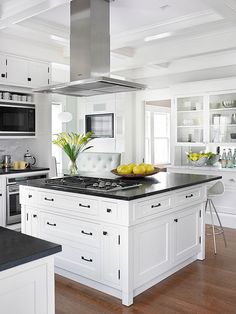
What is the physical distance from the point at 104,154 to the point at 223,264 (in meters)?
3.31

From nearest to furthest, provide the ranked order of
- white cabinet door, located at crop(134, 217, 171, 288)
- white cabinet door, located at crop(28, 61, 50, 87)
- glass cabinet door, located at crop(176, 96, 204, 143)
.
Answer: white cabinet door, located at crop(134, 217, 171, 288) < white cabinet door, located at crop(28, 61, 50, 87) < glass cabinet door, located at crop(176, 96, 204, 143)

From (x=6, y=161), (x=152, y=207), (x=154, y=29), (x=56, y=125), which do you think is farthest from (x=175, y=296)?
(x=56, y=125)

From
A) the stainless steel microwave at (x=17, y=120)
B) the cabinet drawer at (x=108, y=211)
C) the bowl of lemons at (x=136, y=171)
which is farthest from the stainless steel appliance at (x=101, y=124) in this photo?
the cabinet drawer at (x=108, y=211)

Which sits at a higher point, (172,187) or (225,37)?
(225,37)

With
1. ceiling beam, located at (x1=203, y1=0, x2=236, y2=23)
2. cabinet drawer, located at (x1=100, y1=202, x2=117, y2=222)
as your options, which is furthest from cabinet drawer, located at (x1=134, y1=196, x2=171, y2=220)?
ceiling beam, located at (x1=203, y1=0, x2=236, y2=23)

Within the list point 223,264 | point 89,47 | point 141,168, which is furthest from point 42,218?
point 223,264

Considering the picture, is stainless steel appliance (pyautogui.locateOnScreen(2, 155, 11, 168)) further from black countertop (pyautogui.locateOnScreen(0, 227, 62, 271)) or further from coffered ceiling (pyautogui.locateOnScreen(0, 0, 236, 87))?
black countertop (pyautogui.locateOnScreen(0, 227, 62, 271))

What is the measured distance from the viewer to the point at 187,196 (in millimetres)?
3381

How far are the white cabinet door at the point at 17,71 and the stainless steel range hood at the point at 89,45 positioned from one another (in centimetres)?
151

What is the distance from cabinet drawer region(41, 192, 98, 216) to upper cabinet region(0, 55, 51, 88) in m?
2.16

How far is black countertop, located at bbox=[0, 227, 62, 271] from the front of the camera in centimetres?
132

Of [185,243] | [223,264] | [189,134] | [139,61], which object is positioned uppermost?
[139,61]

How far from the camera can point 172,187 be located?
3018 mm

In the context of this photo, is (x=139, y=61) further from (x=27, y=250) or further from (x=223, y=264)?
(x=27, y=250)
